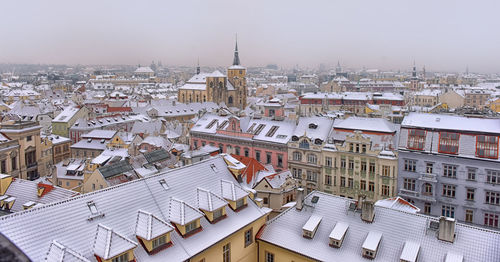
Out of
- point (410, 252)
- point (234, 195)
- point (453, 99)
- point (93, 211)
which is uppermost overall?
point (453, 99)

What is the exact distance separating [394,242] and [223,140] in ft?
132

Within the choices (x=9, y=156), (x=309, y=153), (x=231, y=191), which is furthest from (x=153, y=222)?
(x=9, y=156)

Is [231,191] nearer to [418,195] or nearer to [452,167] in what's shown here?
[418,195]

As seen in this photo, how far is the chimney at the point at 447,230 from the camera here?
25.3 meters

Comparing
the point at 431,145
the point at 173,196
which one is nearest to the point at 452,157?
the point at 431,145

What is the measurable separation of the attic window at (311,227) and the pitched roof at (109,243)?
13231 mm

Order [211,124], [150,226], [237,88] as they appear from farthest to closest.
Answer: [237,88] → [211,124] → [150,226]

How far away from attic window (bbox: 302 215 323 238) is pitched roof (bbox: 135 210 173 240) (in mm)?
10786

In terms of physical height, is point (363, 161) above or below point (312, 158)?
above

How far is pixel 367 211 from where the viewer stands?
28.5 m

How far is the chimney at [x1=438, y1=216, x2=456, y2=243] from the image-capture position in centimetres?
2530

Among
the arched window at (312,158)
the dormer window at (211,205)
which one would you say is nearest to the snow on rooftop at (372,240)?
the dormer window at (211,205)

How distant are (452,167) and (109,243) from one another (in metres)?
38.2

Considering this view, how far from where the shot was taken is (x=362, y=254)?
2636 cm
